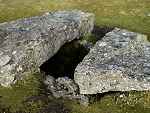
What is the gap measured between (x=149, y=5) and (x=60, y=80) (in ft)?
79.9

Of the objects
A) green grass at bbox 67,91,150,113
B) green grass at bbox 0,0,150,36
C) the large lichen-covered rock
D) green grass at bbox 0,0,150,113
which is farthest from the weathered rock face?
green grass at bbox 0,0,150,36

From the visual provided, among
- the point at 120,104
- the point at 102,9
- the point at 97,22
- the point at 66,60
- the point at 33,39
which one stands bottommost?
the point at 120,104

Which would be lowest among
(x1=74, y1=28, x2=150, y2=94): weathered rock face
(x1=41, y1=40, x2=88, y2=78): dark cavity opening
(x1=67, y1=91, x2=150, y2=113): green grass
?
(x1=67, y1=91, x2=150, y2=113): green grass

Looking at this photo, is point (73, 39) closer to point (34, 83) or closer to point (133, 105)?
point (34, 83)

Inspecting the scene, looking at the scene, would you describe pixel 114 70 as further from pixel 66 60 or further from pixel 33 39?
pixel 66 60

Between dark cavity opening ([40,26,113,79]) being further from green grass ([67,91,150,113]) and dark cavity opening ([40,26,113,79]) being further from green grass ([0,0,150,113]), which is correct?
green grass ([67,91,150,113])

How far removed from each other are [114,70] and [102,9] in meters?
22.4

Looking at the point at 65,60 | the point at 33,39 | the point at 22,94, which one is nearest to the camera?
the point at 22,94

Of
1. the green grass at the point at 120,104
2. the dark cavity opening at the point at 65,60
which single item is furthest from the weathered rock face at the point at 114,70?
the dark cavity opening at the point at 65,60

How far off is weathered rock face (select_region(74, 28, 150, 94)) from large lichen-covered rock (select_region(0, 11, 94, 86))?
12.9 feet

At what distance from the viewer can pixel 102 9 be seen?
159 feet

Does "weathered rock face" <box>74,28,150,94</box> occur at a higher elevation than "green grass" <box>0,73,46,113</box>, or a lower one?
higher

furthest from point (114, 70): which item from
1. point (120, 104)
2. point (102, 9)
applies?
point (102, 9)

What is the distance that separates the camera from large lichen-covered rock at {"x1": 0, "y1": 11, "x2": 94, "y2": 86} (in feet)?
94.3
